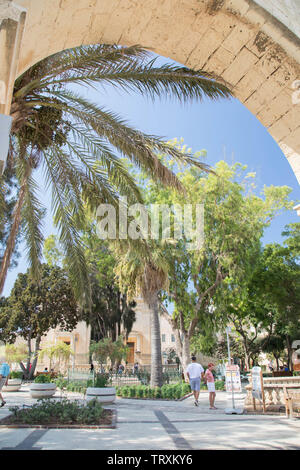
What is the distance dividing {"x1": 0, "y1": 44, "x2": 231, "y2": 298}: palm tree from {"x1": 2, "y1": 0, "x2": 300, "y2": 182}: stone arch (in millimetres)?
1213

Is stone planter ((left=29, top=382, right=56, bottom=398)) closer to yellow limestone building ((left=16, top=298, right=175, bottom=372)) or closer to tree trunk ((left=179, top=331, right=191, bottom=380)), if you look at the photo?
tree trunk ((left=179, top=331, right=191, bottom=380))

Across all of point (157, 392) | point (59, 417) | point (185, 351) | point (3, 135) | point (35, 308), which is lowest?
point (157, 392)

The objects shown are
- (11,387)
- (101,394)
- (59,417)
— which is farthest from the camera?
(11,387)

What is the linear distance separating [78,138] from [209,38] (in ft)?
14.8

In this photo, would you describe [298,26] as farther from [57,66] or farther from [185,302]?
[185,302]

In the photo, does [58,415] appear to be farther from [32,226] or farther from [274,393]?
[274,393]

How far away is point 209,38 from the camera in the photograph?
131 inches

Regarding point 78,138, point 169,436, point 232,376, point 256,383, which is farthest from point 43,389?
point 78,138

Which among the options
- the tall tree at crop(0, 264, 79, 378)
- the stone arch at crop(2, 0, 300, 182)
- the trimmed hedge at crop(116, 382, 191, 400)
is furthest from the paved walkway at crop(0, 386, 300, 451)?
the tall tree at crop(0, 264, 79, 378)

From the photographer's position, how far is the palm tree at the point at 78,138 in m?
5.68

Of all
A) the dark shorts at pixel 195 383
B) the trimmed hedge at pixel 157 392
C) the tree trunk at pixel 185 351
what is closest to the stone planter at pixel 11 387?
the trimmed hedge at pixel 157 392

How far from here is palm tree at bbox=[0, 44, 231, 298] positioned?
5.68 m

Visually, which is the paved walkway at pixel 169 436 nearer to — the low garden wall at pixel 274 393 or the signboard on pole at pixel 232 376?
the low garden wall at pixel 274 393

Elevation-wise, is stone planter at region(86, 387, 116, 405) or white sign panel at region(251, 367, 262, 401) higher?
white sign panel at region(251, 367, 262, 401)
